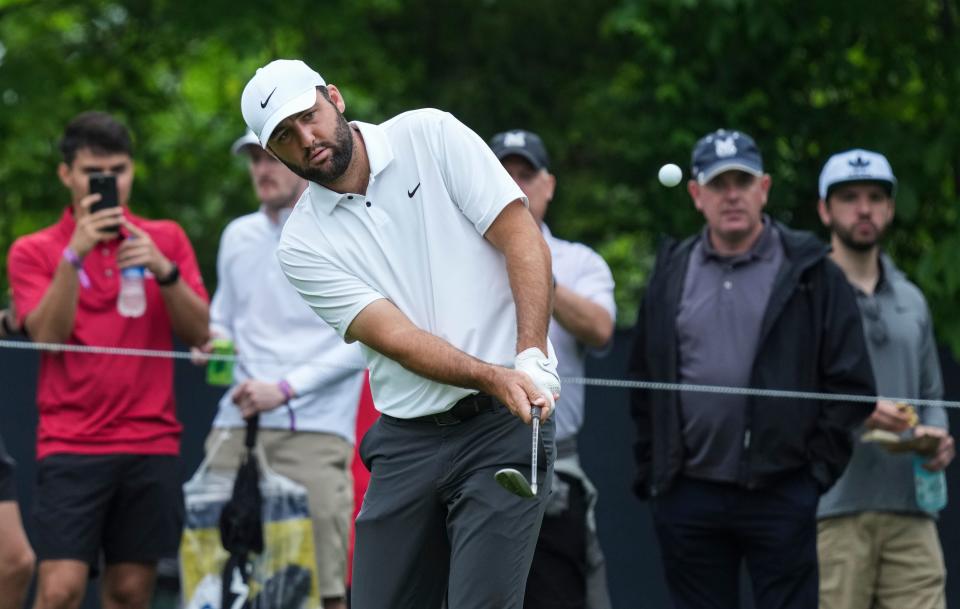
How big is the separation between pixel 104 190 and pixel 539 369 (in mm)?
2570

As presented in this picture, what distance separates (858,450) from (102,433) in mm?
2832

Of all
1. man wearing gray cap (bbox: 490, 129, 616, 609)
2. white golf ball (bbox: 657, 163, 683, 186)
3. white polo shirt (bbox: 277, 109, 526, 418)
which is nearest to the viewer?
white polo shirt (bbox: 277, 109, 526, 418)

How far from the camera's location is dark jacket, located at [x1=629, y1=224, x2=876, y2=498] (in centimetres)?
540

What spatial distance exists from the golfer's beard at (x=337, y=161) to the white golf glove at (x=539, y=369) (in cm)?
72

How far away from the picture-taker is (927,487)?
239 inches

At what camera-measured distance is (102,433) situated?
19.6 ft

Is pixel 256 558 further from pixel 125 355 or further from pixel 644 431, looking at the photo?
pixel 644 431

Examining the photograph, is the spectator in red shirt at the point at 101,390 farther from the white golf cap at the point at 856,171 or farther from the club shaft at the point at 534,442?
the white golf cap at the point at 856,171

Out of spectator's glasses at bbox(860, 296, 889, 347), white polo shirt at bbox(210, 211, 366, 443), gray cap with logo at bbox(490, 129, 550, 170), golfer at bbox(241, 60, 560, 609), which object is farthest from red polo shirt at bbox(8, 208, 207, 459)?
spectator's glasses at bbox(860, 296, 889, 347)

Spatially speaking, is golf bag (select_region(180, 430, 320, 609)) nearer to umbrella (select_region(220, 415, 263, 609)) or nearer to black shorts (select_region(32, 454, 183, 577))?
umbrella (select_region(220, 415, 263, 609))

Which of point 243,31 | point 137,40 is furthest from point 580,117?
point 137,40

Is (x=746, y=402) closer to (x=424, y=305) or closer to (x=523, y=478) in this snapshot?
(x=424, y=305)

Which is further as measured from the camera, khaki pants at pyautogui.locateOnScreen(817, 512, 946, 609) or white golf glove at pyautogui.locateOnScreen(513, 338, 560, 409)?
khaki pants at pyautogui.locateOnScreen(817, 512, 946, 609)

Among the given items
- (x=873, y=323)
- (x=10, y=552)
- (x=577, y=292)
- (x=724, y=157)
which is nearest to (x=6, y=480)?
(x=10, y=552)
